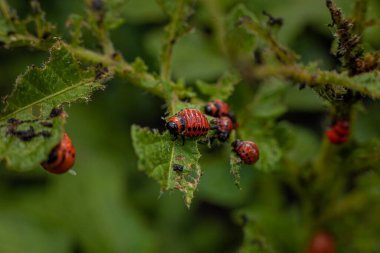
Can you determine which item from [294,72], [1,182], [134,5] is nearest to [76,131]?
[1,182]

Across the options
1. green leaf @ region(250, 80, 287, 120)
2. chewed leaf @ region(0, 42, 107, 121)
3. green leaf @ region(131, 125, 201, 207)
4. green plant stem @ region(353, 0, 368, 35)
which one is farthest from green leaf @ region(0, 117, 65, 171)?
green plant stem @ region(353, 0, 368, 35)

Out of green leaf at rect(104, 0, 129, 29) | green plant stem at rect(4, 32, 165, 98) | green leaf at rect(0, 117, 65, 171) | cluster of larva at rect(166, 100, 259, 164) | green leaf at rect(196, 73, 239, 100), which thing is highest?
green leaf at rect(104, 0, 129, 29)

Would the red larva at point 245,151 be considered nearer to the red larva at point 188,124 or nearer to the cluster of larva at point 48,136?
the red larva at point 188,124

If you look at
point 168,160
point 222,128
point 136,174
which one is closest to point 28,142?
point 168,160

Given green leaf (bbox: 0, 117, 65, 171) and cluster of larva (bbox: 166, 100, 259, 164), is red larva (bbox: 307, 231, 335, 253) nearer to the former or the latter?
cluster of larva (bbox: 166, 100, 259, 164)

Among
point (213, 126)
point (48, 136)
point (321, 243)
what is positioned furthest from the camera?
point (321, 243)

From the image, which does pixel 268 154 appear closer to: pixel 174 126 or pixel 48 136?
pixel 174 126

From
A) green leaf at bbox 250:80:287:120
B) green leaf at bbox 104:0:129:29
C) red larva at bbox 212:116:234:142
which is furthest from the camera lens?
green leaf at bbox 250:80:287:120
